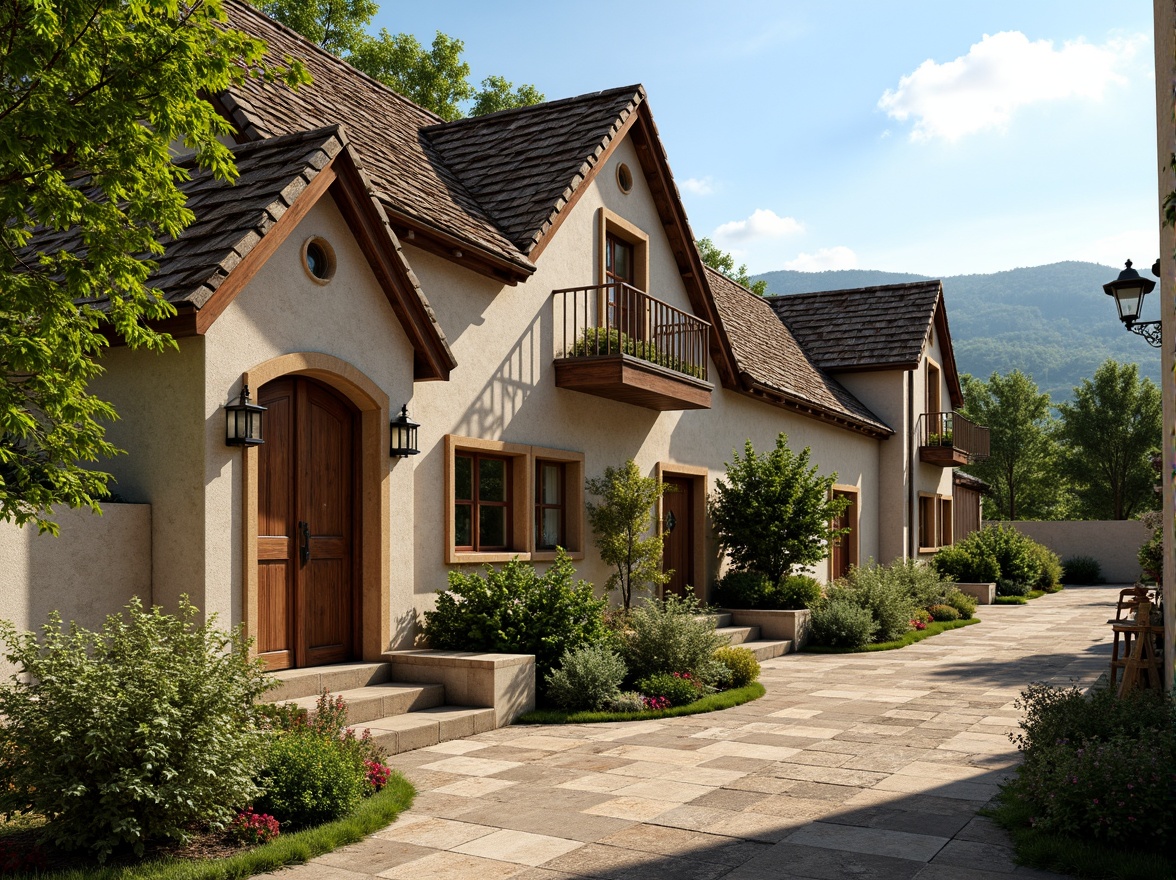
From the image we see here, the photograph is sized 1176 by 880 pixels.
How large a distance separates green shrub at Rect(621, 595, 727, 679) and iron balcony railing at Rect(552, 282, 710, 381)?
3.64 metres

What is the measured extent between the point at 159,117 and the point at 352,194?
4.10 metres

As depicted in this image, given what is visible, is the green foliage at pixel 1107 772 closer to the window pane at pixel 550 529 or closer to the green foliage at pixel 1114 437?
the window pane at pixel 550 529

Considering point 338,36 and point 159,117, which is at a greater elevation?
point 338,36

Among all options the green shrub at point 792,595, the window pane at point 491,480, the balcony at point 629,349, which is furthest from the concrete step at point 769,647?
the window pane at point 491,480

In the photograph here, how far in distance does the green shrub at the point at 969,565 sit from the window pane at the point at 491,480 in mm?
16896

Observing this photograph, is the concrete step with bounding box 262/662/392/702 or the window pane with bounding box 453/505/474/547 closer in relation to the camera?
the concrete step with bounding box 262/662/392/702

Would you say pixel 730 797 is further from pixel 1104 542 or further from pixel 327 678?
pixel 1104 542

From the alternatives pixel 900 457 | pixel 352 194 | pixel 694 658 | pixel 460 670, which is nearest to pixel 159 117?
pixel 352 194

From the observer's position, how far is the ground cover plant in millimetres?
5578

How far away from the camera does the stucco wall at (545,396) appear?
11.4 m

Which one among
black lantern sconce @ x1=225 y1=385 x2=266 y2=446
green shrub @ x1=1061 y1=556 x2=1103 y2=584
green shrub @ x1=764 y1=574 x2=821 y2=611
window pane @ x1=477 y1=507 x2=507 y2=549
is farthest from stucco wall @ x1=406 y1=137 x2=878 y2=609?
green shrub @ x1=1061 y1=556 x2=1103 y2=584

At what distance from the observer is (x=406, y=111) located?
1634cm

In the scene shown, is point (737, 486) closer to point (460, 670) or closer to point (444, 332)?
point (444, 332)

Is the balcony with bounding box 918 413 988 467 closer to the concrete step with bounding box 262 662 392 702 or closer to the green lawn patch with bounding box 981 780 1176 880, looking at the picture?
the concrete step with bounding box 262 662 392 702
